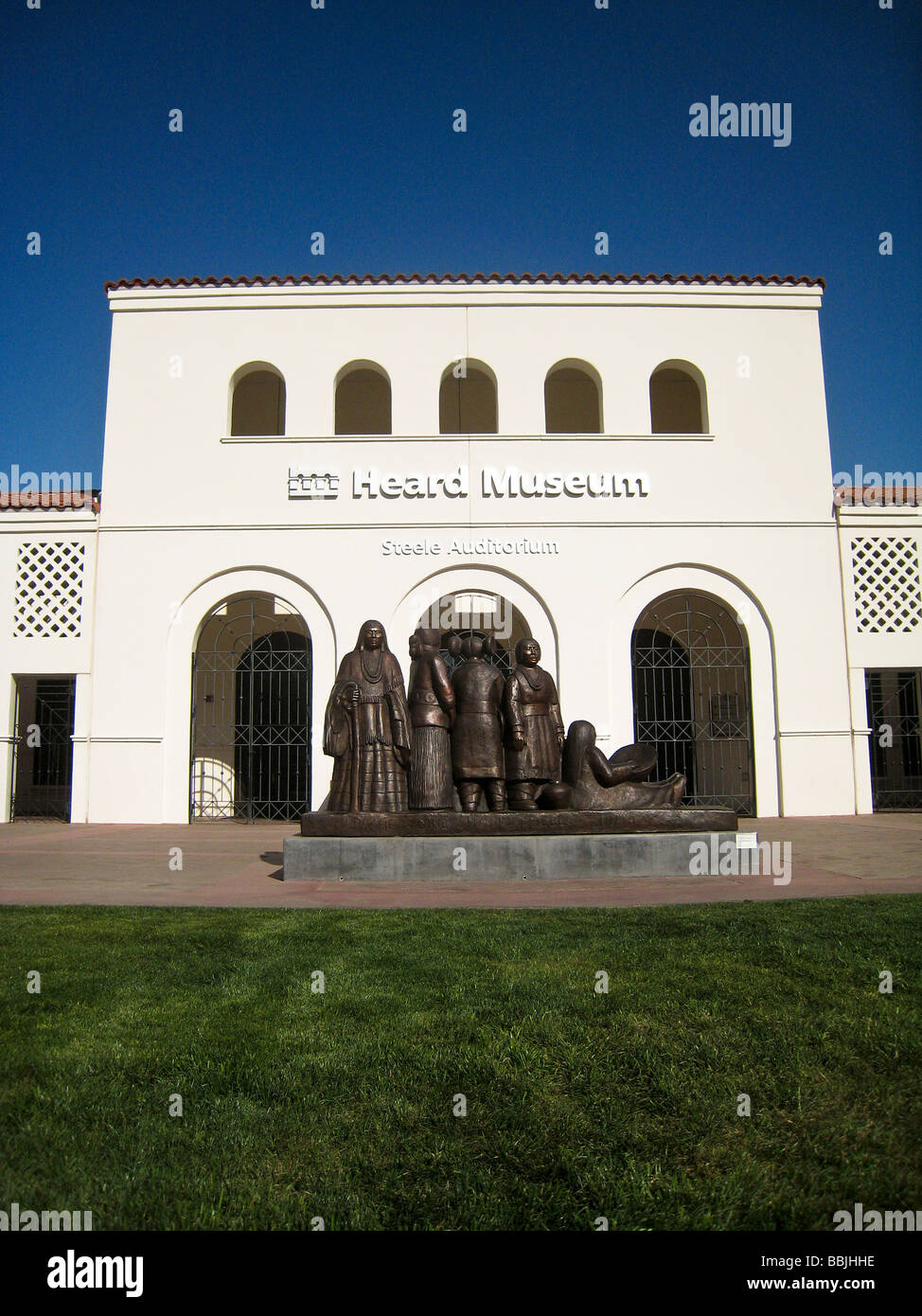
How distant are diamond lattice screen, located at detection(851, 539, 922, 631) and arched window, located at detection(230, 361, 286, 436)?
11.0 metres

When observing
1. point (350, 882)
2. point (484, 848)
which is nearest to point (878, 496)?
point (484, 848)

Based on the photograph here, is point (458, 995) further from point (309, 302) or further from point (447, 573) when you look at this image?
point (309, 302)

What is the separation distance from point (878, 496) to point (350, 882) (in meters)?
13.1

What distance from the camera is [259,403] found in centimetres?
1812

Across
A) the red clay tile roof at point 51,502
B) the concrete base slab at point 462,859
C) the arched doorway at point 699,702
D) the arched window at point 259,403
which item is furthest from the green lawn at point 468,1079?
the arched window at point 259,403

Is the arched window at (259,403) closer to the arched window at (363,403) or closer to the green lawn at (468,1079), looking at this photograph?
the arched window at (363,403)

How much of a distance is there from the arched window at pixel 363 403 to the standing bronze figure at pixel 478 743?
36.3 ft

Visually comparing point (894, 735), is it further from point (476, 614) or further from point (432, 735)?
point (432, 735)

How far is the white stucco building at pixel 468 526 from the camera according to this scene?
579 inches

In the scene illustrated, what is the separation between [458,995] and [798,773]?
465 inches

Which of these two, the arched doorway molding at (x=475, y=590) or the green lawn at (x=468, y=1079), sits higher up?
the arched doorway molding at (x=475, y=590)

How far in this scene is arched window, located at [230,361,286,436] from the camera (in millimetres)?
18062

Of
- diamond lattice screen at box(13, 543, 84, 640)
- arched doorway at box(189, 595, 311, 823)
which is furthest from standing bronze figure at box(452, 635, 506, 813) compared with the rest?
diamond lattice screen at box(13, 543, 84, 640)
